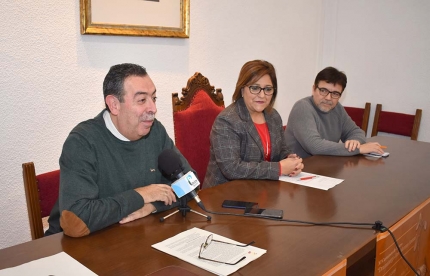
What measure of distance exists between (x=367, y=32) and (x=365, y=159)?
2398mm

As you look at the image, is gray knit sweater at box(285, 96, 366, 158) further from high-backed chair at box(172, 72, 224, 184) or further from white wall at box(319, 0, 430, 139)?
white wall at box(319, 0, 430, 139)

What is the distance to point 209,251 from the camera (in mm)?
1350

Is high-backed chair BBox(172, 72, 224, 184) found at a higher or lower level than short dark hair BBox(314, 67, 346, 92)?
lower

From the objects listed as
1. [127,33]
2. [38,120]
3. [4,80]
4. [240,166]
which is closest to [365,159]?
[240,166]

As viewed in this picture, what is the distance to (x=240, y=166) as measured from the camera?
2230 millimetres

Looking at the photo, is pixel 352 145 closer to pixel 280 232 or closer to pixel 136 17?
pixel 280 232

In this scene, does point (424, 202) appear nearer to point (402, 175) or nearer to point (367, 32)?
point (402, 175)

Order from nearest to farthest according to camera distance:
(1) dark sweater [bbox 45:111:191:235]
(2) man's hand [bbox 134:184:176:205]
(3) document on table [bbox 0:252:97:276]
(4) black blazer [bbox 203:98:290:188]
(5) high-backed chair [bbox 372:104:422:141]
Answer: (3) document on table [bbox 0:252:97:276] < (1) dark sweater [bbox 45:111:191:235] < (2) man's hand [bbox 134:184:176:205] < (4) black blazer [bbox 203:98:290:188] < (5) high-backed chair [bbox 372:104:422:141]

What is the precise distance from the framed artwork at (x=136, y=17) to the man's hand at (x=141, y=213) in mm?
1502

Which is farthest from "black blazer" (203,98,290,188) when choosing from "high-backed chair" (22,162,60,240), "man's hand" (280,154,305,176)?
"high-backed chair" (22,162,60,240)

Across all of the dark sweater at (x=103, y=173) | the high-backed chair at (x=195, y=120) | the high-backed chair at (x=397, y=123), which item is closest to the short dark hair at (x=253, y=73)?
the high-backed chair at (x=195, y=120)

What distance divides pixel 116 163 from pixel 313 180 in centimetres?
104

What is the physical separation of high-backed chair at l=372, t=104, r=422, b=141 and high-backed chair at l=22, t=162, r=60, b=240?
3.57m

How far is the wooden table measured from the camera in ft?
4.20
